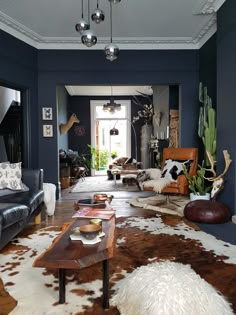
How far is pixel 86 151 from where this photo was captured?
1135 centimetres

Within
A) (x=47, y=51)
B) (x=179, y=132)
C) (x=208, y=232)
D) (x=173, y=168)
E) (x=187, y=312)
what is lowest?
(x=208, y=232)

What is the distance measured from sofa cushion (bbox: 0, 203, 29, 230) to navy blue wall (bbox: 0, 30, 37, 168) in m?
2.73

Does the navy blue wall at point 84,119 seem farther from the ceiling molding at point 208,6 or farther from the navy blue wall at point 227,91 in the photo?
the navy blue wall at point 227,91

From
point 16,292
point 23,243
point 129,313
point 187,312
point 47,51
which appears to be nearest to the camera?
point 187,312

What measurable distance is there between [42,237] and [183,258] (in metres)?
1.68

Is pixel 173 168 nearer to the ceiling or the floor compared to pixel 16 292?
nearer to the ceiling

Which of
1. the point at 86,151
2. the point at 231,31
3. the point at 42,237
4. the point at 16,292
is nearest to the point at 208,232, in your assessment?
the point at 42,237

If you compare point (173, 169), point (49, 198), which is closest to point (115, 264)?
point (49, 198)

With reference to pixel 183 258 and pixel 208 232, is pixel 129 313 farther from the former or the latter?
pixel 208 232

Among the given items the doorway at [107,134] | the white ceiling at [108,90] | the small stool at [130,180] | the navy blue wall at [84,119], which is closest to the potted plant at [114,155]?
the doorway at [107,134]

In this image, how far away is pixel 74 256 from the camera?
1.75 metres

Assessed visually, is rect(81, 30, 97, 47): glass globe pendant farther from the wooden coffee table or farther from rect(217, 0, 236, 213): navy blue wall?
the wooden coffee table

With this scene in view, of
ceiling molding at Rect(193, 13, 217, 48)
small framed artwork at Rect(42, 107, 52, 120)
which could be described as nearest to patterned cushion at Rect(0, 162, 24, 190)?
small framed artwork at Rect(42, 107, 52, 120)

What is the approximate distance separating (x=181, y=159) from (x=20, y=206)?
10.3ft
